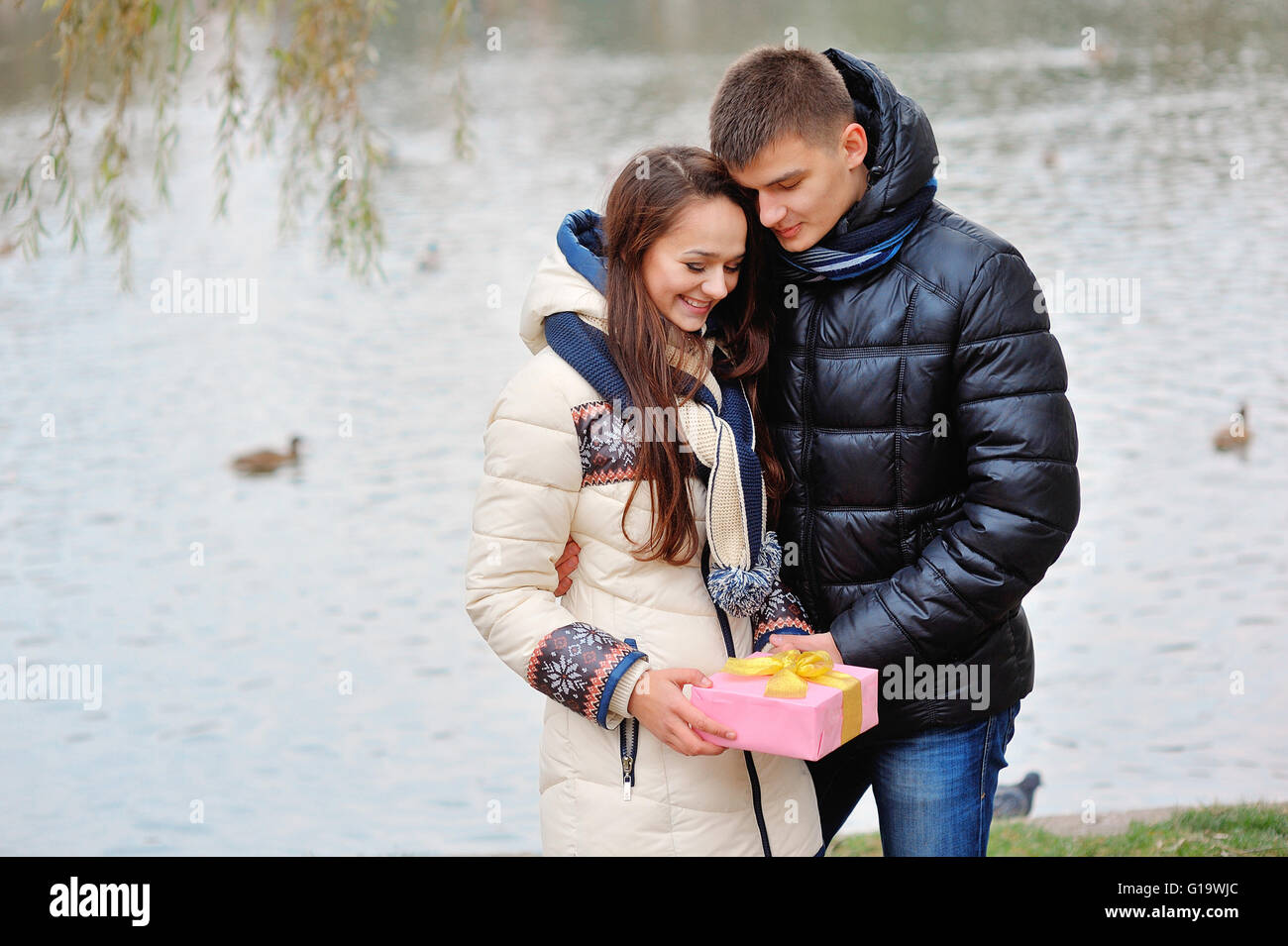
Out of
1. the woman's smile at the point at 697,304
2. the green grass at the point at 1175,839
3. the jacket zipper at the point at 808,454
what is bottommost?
→ the green grass at the point at 1175,839

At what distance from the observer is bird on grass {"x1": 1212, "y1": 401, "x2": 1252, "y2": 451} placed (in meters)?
8.05

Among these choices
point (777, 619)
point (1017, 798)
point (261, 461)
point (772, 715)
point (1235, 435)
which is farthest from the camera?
point (261, 461)

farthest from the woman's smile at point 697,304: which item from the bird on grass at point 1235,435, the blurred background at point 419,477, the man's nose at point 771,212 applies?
the bird on grass at point 1235,435

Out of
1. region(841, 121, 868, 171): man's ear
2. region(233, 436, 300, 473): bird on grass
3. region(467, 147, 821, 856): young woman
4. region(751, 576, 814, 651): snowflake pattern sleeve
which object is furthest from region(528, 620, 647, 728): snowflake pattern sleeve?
region(233, 436, 300, 473): bird on grass

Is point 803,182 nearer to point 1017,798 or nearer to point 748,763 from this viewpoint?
point 748,763

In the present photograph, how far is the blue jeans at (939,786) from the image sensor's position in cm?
214

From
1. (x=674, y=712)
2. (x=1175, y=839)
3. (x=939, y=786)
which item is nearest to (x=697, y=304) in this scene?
(x=674, y=712)

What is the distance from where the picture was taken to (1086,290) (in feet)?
34.9

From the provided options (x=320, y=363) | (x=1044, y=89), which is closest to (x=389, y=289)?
(x=320, y=363)

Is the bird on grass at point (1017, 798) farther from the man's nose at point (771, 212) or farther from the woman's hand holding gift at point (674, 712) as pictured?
the man's nose at point (771, 212)

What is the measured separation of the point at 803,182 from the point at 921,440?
0.44 m

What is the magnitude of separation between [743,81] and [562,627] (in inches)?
Answer: 35.3

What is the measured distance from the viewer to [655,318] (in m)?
2.02

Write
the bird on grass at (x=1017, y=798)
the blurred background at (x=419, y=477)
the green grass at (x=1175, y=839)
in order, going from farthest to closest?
the blurred background at (x=419, y=477) < the bird on grass at (x=1017, y=798) < the green grass at (x=1175, y=839)
